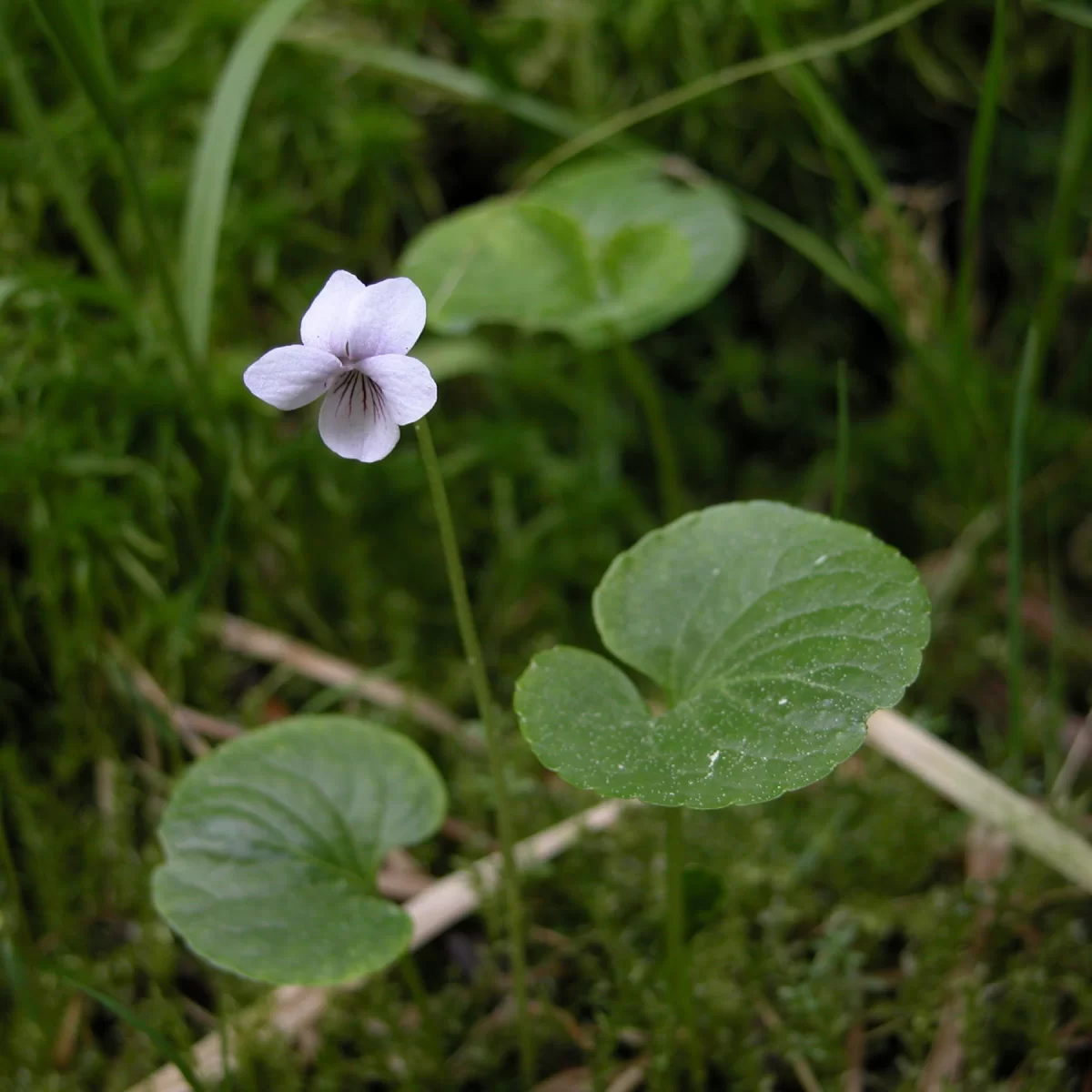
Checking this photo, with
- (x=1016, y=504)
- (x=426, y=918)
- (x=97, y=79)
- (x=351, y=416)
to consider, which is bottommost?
(x=426, y=918)

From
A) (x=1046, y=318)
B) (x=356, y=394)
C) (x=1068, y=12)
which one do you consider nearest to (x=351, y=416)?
(x=356, y=394)

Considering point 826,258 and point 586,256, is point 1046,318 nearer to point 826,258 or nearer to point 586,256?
point 826,258

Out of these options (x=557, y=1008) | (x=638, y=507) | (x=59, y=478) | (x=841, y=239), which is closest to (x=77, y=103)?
(x=59, y=478)

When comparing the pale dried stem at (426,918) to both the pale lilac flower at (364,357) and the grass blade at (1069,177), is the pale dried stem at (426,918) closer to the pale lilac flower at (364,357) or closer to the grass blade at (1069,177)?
the pale lilac flower at (364,357)

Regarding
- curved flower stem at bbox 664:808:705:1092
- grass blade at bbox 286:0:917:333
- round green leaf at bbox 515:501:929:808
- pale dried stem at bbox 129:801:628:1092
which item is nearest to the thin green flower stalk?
round green leaf at bbox 515:501:929:808

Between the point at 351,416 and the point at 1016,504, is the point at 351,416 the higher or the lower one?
the higher one

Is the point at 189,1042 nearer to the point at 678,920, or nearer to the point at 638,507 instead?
the point at 678,920

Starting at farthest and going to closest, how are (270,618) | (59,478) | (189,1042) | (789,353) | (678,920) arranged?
1. (789,353)
2. (270,618)
3. (59,478)
4. (189,1042)
5. (678,920)
